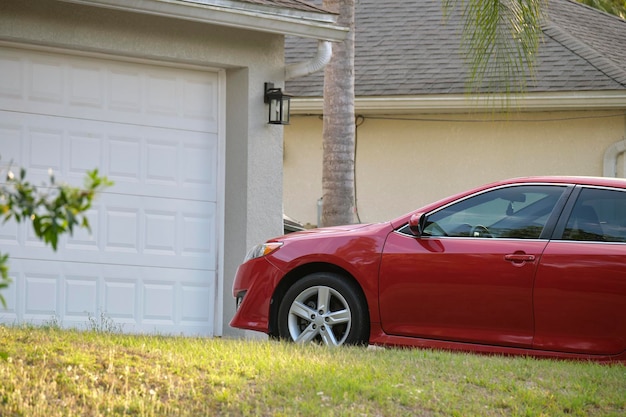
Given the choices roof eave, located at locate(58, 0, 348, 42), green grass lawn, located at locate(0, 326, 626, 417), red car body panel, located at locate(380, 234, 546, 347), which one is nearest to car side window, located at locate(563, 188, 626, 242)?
red car body panel, located at locate(380, 234, 546, 347)

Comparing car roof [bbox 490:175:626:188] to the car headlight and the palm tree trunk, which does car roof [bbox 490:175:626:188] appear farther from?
the palm tree trunk

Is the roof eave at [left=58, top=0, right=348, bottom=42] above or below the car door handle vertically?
above

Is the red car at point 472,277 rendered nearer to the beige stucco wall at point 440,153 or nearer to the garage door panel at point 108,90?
the garage door panel at point 108,90

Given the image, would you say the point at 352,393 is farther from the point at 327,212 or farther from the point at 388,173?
the point at 388,173

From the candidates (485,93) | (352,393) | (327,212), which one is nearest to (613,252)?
(352,393)

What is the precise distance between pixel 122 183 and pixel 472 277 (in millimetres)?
4181

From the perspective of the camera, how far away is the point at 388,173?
57.5 feet

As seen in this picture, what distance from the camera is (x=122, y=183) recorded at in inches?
435

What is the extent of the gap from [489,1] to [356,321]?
15.3ft

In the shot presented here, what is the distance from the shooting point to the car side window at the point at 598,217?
8.13 m

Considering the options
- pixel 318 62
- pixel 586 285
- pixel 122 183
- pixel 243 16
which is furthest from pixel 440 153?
pixel 586 285

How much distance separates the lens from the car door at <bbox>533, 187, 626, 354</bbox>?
310 inches

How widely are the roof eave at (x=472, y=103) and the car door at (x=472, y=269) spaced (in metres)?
7.91

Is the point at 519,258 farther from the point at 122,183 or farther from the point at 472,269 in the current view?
the point at 122,183
